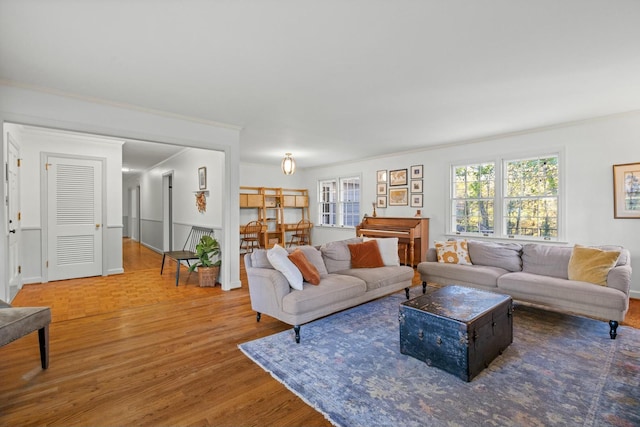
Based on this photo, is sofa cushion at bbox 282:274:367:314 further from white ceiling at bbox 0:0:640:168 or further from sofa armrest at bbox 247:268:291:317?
white ceiling at bbox 0:0:640:168

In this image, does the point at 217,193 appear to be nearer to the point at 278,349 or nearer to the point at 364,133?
the point at 364,133

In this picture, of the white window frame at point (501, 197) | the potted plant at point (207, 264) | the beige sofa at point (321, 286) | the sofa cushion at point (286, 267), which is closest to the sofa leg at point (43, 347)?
the beige sofa at point (321, 286)

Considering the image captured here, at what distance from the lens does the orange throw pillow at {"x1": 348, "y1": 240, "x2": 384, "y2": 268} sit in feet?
13.0

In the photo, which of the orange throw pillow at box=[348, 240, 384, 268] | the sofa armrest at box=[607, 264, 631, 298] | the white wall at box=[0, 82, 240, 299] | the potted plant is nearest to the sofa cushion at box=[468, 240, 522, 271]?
the sofa armrest at box=[607, 264, 631, 298]

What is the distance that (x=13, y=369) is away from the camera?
2283 millimetres

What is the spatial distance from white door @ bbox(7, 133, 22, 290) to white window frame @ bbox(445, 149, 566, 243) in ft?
21.6

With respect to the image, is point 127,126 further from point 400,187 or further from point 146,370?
point 400,187

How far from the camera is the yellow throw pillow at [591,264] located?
3.14 metres

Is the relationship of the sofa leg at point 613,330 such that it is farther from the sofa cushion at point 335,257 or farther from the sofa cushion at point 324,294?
the sofa cushion at point 335,257

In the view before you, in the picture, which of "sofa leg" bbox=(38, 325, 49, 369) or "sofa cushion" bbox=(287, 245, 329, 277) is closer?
"sofa leg" bbox=(38, 325, 49, 369)

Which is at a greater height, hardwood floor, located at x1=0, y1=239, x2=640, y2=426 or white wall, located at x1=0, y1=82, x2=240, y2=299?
white wall, located at x1=0, y1=82, x2=240, y2=299

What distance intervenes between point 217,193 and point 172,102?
1875 mm

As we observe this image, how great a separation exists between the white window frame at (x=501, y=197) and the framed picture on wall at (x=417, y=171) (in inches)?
22.8

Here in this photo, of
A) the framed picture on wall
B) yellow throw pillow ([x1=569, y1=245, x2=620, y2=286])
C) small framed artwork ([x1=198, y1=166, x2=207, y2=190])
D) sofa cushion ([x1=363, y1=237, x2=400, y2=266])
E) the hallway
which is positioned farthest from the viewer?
the framed picture on wall
